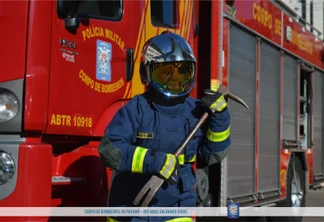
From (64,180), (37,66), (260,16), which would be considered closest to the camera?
(37,66)

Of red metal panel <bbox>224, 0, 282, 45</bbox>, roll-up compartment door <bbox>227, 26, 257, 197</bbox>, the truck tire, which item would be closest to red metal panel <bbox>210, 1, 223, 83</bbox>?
red metal panel <bbox>224, 0, 282, 45</bbox>

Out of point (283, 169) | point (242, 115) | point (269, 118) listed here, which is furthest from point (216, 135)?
point (283, 169)

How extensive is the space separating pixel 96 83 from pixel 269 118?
339cm

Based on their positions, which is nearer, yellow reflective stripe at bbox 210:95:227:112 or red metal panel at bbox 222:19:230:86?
yellow reflective stripe at bbox 210:95:227:112

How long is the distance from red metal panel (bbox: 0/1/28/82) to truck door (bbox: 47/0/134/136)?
21cm

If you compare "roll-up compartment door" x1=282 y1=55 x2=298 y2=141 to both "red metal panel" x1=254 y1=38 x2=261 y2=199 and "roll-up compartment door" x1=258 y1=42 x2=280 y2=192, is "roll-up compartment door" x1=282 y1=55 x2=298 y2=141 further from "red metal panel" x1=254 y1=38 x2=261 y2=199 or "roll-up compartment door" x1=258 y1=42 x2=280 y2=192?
"red metal panel" x1=254 y1=38 x2=261 y2=199

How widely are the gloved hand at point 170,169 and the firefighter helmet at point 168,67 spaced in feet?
1.17

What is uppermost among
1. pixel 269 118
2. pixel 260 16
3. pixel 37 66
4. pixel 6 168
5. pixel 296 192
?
pixel 260 16

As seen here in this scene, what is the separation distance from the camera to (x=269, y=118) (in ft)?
22.8

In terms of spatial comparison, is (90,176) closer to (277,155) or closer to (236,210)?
(236,210)

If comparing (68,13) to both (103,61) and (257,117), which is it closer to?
(103,61)

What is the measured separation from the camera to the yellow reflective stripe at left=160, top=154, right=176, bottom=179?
269 centimetres

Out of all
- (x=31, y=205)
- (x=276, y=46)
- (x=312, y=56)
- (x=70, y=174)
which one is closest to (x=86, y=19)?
(x=70, y=174)

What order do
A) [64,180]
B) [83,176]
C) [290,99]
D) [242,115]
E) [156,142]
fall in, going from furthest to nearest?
[290,99] < [242,115] < [83,176] < [64,180] < [156,142]
